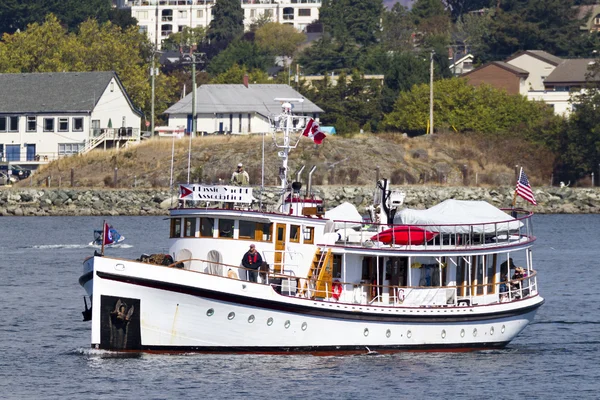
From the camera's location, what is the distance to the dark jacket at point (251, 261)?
34.2 m

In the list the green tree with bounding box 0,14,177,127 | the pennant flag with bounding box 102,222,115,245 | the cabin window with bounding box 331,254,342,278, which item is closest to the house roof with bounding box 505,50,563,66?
the green tree with bounding box 0,14,177,127

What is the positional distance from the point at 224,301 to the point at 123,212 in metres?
61.1

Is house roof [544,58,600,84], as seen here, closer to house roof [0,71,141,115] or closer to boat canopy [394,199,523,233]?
house roof [0,71,141,115]

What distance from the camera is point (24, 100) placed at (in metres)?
114

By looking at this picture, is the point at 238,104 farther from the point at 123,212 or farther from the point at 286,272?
the point at 286,272

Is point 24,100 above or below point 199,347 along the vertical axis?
above

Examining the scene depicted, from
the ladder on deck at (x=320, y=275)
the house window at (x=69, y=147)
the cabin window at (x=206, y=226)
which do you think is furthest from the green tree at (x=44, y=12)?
the ladder on deck at (x=320, y=275)

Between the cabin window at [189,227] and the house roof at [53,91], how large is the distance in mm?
77427

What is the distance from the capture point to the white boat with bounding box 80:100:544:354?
33.0 metres

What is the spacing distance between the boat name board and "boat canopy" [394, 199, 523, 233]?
5195mm

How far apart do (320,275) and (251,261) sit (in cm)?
199

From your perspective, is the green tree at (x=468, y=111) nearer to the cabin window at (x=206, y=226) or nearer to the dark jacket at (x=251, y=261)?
the cabin window at (x=206, y=226)

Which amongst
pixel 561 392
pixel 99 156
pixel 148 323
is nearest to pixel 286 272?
pixel 148 323

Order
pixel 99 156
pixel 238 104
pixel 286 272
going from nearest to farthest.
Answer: pixel 286 272
pixel 99 156
pixel 238 104
